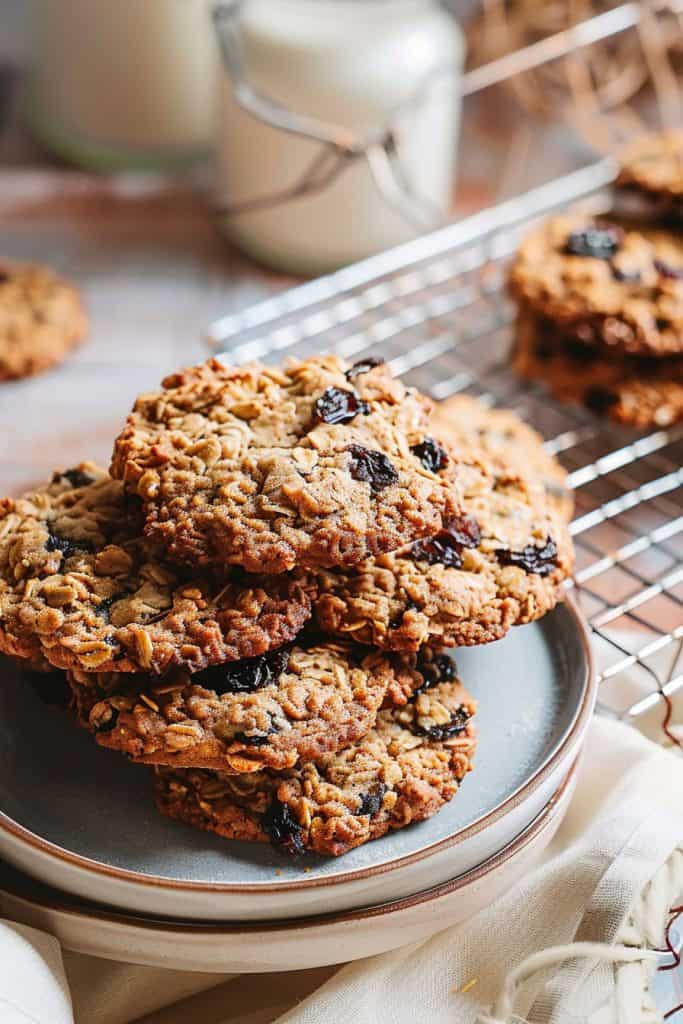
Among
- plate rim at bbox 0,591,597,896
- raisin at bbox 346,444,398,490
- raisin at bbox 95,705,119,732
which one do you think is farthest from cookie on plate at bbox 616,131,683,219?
raisin at bbox 95,705,119,732

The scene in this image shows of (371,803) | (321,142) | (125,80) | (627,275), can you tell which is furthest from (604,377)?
(125,80)

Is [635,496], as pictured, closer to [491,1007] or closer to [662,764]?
[662,764]

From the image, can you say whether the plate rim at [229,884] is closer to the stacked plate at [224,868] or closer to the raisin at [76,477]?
the stacked plate at [224,868]

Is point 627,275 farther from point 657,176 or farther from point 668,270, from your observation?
point 657,176

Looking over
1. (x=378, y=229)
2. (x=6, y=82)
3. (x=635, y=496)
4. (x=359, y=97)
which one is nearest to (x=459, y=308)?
(x=378, y=229)

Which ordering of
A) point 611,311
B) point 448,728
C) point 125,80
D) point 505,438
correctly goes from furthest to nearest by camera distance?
1. point 125,80
2. point 611,311
3. point 505,438
4. point 448,728

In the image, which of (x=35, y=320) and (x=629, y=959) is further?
(x=35, y=320)

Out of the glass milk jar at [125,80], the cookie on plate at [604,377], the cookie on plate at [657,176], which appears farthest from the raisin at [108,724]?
the glass milk jar at [125,80]
